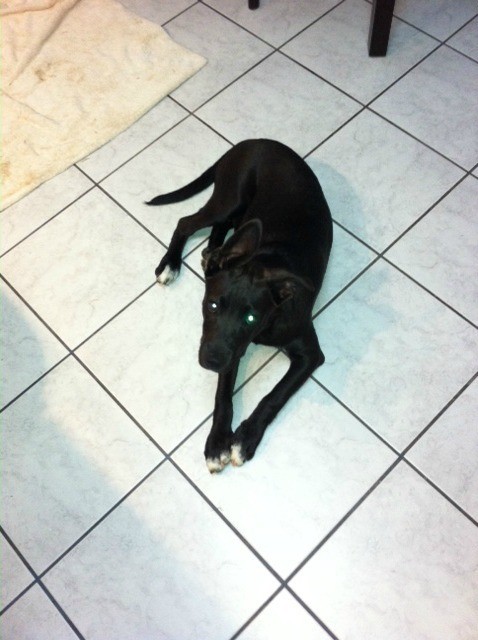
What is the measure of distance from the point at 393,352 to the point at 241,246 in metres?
0.70

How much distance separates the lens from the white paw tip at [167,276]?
1940 mm

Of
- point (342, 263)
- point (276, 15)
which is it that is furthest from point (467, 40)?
point (342, 263)

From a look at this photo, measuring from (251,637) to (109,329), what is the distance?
3.33 ft

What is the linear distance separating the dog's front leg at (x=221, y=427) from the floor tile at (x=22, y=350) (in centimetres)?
57

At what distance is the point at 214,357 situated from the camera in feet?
4.72

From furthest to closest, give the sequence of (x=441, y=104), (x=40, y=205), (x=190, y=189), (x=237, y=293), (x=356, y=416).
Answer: (x=441, y=104) → (x=40, y=205) → (x=190, y=189) → (x=356, y=416) → (x=237, y=293)

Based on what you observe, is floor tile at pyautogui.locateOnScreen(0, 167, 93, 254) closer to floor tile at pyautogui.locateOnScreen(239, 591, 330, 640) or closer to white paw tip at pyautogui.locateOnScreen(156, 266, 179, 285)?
white paw tip at pyautogui.locateOnScreen(156, 266, 179, 285)

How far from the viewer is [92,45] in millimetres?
2533

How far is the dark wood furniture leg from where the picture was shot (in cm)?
222

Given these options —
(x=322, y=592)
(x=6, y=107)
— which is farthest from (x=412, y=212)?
(x=6, y=107)

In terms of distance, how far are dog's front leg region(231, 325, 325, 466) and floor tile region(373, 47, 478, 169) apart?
3.44 feet

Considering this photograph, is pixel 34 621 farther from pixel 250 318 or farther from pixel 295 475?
pixel 250 318

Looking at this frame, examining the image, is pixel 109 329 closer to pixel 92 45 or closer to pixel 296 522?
pixel 296 522

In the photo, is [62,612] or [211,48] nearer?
[62,612]
